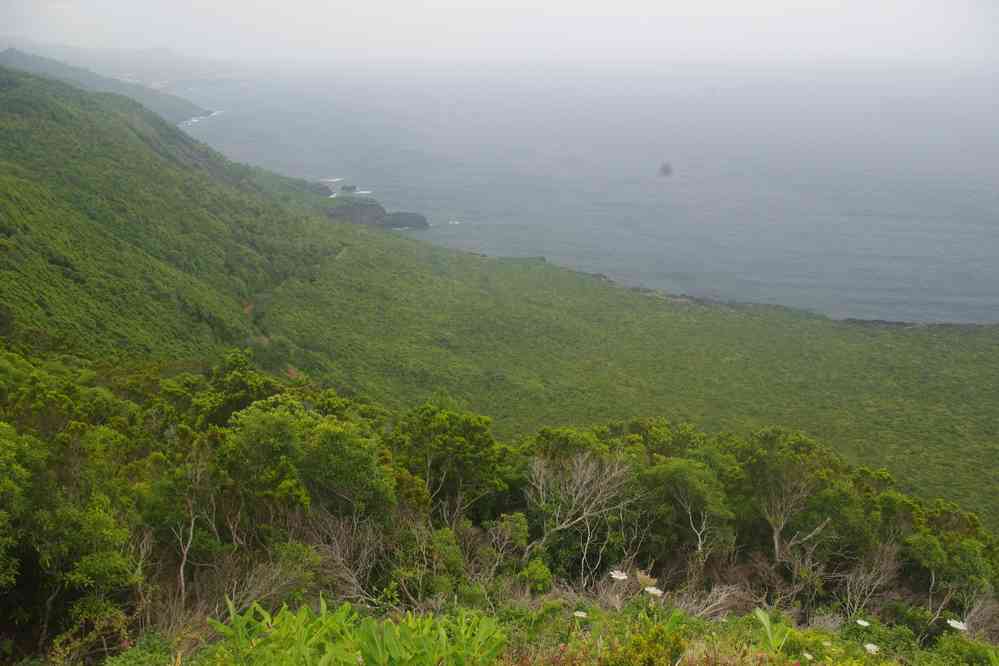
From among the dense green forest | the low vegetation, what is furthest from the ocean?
the low vegetation

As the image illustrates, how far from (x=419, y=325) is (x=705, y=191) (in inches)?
2556

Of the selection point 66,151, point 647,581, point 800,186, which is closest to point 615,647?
point 647,581

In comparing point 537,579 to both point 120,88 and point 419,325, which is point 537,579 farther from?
point 120,88

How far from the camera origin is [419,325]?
47.1m

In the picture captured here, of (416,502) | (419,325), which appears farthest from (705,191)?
(416,502)

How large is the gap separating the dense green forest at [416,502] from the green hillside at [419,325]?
302mm

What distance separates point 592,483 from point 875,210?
89416 mm

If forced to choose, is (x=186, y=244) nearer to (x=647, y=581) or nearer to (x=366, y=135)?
(x=647, y=581)

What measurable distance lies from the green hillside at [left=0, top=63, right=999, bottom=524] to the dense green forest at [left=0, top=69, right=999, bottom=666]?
302 mm

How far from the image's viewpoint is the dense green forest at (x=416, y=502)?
7.33 meters

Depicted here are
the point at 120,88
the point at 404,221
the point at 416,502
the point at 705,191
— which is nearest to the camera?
the point at 416,502

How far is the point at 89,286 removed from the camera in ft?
106

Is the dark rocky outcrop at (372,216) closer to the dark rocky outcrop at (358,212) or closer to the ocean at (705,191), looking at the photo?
the dark rocky outcrop at (358,212)

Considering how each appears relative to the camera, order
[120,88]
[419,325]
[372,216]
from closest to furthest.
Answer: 1. [419,325]
2. [372,216]
3. [120,88]
